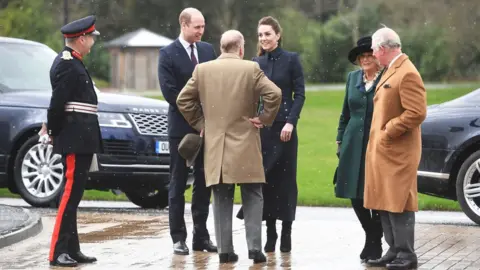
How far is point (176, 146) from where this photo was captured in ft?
34.8

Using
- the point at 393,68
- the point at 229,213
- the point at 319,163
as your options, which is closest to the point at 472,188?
the point at 393,68

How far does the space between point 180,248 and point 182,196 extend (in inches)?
18.5

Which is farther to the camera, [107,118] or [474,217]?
[107,118]

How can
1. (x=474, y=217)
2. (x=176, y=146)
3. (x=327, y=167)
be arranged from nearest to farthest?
(x=176, y=146)
(x=474, y=217)
(x=327, y=167)

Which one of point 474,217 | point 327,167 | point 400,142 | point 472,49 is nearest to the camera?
point 400,142

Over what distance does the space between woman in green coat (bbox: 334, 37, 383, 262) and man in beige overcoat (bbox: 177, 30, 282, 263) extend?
0.67 metres

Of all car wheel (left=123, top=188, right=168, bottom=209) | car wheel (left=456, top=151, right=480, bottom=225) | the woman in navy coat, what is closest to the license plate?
car wheel (left=123, top=188, right=168, bottom=209)

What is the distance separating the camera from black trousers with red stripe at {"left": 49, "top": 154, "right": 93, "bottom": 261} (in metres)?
9.92

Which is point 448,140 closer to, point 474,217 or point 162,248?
point 474,217

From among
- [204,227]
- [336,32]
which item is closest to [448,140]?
[204,227]

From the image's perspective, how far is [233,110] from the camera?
9859 mm

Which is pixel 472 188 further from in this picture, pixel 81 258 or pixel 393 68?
pixel 81 258

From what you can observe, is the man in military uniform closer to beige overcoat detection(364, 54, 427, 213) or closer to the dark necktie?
the dark necktie

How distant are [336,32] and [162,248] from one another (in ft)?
237
